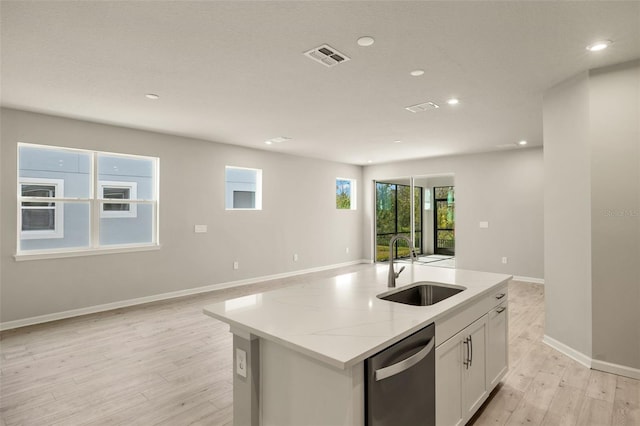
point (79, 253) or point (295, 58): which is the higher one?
point (295, 58)

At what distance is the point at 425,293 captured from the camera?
2426mm

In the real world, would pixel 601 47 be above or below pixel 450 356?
above

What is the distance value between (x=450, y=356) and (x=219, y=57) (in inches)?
105

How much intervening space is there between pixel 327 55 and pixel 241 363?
2.26 metres

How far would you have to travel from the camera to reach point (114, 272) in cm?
475

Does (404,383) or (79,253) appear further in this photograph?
(79,253)

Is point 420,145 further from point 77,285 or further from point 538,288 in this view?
point 77,285

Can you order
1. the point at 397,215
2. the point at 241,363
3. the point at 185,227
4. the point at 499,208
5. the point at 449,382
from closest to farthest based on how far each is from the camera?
1. the point at 241,363
2. the point at 449,382
3. the point at 185,227
4. the point at 499,208
5. the point at 397,215

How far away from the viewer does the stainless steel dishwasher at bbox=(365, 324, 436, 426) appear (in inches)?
51.4

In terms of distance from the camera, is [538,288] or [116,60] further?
[538,288]

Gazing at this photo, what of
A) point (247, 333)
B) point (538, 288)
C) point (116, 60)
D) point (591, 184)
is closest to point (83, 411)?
point (247, 333)

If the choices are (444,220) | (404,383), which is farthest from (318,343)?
→ (444,220)

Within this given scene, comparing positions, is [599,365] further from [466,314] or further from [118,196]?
[118,196]

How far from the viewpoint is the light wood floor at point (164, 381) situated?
89.4 inches
